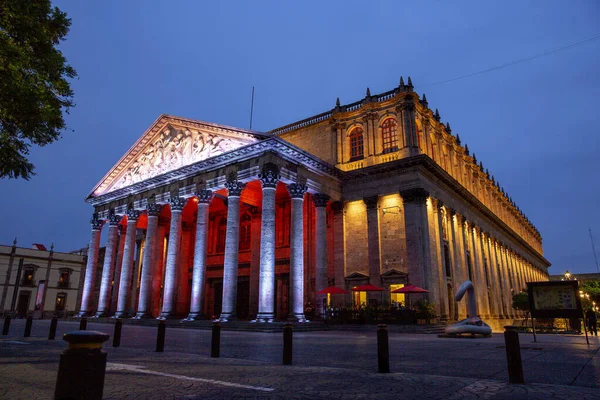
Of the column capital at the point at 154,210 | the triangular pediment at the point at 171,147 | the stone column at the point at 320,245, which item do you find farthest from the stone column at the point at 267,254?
the column capital at the point at 154,210

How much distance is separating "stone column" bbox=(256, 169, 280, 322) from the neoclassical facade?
0.20 ft

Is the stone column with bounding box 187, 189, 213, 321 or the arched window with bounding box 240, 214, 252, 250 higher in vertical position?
the arched window with bounding box 240, 214, 252, 250

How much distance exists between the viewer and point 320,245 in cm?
2730

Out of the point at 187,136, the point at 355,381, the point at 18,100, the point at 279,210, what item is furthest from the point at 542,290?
the point at 187,136

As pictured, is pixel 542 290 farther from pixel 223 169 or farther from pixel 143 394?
pixel 223 169

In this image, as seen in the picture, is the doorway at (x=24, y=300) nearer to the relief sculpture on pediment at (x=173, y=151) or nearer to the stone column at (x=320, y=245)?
the relief sculpture on pediment at (x=173, y=151)

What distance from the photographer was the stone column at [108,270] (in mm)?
32438

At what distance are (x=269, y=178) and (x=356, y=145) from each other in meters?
10.3

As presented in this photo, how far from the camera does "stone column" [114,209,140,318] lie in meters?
30.9

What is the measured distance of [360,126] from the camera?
103 feet

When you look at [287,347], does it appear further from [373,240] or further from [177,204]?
[177,204]

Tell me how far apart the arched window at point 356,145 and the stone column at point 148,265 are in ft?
52.2

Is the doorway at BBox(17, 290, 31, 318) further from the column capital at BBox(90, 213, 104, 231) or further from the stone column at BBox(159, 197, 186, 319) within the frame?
the stone column at BBox(159, 197, 186, 319)

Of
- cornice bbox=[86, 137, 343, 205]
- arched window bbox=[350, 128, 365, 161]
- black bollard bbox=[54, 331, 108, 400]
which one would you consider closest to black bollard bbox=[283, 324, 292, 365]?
black bollard bbox=[54, 331, 108, 400]
